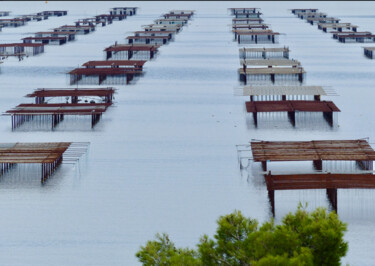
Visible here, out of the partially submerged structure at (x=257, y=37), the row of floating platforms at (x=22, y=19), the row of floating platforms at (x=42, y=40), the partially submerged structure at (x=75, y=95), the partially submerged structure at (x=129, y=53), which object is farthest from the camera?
the row of floating platforms at (x=22, y=19)

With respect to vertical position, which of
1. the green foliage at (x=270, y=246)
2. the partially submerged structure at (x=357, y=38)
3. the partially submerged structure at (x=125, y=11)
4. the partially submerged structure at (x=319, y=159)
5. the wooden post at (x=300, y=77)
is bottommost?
the partially submerged structure at (x=319, y=159)

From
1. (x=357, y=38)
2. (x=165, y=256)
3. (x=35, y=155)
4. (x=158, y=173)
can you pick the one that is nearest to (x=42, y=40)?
(x=357, y=38)

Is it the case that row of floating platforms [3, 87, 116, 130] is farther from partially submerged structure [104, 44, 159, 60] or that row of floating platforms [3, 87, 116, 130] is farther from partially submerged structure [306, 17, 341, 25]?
partially submerged structure [306, 17, 341, 25]

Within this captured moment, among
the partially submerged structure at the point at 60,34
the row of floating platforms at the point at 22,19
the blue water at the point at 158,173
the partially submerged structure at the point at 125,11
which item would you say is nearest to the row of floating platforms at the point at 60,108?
the blue water at the point at 158,173

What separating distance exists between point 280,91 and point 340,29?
33.0m

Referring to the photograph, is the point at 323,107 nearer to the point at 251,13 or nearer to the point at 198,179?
the point at 198,179

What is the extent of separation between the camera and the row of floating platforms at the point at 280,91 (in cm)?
2308

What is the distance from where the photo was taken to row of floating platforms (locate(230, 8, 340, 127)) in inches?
909

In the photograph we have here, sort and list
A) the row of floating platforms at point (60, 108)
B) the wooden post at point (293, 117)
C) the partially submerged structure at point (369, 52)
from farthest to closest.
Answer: the partially submerged structure at point (369, 52)
the row of floating platforms at point (60, 108)
the wooden post at point (293, 117)

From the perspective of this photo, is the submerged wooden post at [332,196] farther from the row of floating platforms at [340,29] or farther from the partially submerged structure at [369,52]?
the row of floating platforms at [340,29]

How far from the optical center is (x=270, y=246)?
7371 mm

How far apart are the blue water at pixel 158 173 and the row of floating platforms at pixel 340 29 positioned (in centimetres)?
1320

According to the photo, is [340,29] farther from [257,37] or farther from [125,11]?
[125,11]

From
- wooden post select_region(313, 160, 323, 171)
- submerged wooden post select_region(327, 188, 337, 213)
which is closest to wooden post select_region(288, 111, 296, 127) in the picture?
wooden post select_region(313, 160, 323, 171)
